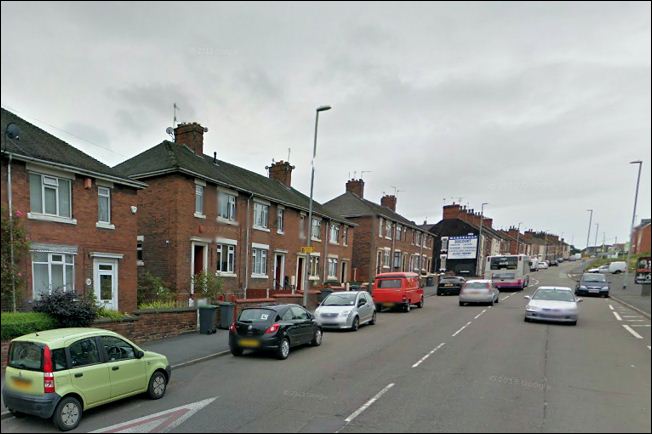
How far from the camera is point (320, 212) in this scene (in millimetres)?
27625

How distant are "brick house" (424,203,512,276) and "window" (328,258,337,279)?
2493 cm

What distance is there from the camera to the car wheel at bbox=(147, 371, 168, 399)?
6719mm

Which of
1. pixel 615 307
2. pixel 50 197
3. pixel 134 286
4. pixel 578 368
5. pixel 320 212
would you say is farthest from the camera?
pixel 320 212

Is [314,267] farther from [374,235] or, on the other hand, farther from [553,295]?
[553,295]

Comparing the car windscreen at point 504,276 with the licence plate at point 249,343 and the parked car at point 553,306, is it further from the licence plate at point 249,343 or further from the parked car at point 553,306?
the licence plate at point 249,343

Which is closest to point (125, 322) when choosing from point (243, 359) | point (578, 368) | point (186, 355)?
point (186, 355)

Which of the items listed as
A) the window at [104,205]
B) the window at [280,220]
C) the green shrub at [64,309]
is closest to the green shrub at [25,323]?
the green shrub at [64,309]

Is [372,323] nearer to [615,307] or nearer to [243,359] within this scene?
[243,359]

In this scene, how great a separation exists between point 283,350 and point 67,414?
497 centimetres

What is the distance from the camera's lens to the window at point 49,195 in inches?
464

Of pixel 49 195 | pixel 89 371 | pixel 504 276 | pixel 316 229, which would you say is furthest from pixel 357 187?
pixel 89 371

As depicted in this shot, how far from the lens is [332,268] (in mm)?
30219

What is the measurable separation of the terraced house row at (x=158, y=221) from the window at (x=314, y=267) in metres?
0.10

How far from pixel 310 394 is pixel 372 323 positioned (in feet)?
30.3
